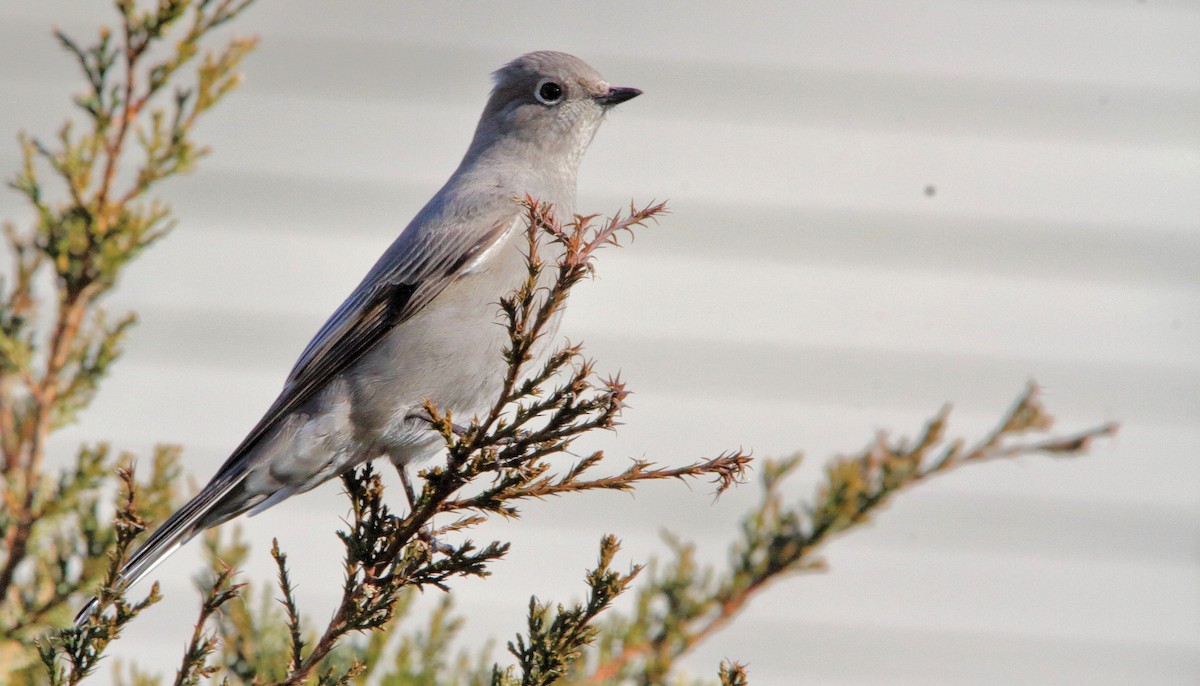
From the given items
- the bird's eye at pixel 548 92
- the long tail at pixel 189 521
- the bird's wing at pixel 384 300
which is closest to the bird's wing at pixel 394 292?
the bird's wing at pixel 384 300

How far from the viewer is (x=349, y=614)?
2566mm

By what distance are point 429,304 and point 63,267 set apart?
1171mm

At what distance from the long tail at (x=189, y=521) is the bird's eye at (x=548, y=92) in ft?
6.70

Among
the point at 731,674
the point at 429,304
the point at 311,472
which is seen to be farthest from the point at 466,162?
the point at 731,674

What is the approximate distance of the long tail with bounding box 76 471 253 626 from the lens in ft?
11.0

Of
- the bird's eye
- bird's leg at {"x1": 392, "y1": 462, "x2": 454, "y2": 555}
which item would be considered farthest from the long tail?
the bird's eye

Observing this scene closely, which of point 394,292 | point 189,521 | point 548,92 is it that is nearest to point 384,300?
point 394,292

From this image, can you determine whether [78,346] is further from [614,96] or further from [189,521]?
[614,96]

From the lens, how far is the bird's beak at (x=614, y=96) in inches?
179

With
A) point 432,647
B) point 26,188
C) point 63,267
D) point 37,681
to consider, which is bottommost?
point 37,681

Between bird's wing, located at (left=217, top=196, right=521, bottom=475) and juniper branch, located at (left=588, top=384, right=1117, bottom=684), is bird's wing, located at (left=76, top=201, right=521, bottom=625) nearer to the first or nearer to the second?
bird's wing, located at (left=217, top=196, right=521, bottom=475)

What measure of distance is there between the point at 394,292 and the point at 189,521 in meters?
1.05

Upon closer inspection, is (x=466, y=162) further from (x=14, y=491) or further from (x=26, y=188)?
(x=14, y=491)

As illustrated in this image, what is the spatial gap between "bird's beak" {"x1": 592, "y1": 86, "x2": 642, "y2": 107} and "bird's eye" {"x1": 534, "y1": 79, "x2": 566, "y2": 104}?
15cm
